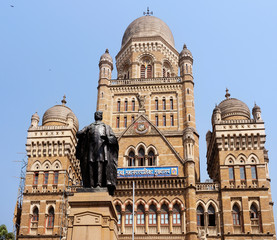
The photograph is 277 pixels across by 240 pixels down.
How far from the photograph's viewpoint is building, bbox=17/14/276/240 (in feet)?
104

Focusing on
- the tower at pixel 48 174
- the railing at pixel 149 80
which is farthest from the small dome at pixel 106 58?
the tower at pixel 48 174

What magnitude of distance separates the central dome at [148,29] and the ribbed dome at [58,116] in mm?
13779

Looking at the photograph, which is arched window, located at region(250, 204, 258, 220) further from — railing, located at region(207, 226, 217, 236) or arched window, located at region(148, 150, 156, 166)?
arched window, located at region(148, 150, 156, 166)

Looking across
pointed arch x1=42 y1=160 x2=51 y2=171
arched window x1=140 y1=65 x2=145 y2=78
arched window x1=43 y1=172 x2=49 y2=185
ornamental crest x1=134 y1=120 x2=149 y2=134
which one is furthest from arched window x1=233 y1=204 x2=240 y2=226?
arched window x1=140 y1=65 x2=145 y2=78

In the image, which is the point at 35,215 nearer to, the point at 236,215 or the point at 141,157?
the point at 141,157

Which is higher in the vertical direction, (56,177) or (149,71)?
(149,71)

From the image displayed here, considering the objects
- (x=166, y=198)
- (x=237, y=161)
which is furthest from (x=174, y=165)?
(x=237, y=161)

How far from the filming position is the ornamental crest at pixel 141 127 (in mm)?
36450

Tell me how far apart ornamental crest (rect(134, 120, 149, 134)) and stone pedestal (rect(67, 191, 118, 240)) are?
83.1ft

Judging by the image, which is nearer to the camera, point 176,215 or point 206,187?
point 176,215

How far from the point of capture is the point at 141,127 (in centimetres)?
3662

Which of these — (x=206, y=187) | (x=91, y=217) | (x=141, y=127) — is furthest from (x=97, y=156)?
(x=141, y=127)

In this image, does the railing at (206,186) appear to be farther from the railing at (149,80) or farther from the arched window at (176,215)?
the railing at (149,80)

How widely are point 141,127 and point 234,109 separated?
895 centimetres
